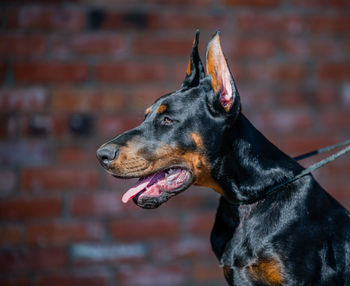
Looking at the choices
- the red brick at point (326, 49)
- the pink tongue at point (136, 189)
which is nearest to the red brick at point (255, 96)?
the red brick at point (326, 49)

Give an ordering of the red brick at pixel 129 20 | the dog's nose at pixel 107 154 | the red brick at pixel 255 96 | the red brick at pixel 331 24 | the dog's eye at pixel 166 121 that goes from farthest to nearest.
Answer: the red brick at pixel 331 24
the red brick at pixel 255 96
the red brick at pixel 129 20
the dog's eye at pixel 166 121
the dog's nose at pixel 107 154

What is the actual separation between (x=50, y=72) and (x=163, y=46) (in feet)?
2.37

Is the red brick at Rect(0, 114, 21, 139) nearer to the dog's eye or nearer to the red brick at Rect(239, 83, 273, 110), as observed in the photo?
the red brick at Rect(239, 83, 273, 110)

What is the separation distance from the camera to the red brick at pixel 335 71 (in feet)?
11.1

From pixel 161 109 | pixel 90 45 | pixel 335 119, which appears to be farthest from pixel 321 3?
pixel 161 109

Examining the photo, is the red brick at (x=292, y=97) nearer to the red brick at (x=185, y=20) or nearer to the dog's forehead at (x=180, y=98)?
the red brick at (x=185, y=20)

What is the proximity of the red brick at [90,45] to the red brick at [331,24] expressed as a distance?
1287 millimetres

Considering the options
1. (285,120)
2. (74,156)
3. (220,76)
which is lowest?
(74,156)

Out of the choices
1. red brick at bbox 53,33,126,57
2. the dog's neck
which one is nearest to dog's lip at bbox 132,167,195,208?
the dog's neck

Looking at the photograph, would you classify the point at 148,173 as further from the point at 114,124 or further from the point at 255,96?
the point at 255,96

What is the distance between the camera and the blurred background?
308 centimetres

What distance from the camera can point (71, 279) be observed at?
10.2 feet

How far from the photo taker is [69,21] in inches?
123

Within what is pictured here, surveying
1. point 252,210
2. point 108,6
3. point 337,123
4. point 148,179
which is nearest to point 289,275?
point 252,210
